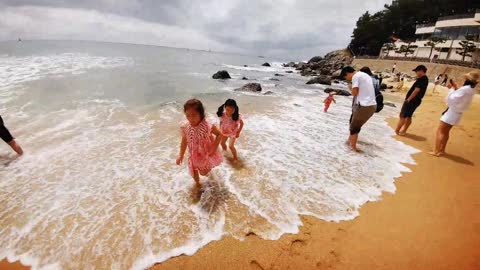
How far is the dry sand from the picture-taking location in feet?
8.86

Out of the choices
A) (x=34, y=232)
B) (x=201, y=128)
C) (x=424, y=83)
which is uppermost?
(x=424, y=83)

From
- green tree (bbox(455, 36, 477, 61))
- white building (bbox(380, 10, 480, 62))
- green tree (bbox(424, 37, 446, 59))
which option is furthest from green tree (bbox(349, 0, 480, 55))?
green tree (bbox(455, 36, 477, 61))

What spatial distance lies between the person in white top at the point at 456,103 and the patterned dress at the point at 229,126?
16.2 feet

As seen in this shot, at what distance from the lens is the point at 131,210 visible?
3.54 metres

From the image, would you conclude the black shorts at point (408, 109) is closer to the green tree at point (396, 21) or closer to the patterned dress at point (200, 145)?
the patterned dress at point (200, 145)

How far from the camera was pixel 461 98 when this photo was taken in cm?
535

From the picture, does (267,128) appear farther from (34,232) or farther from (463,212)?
(34,232)

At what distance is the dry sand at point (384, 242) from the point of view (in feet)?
8.86

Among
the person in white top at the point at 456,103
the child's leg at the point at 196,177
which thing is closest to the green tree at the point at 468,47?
the person in white top at the point at 456,103

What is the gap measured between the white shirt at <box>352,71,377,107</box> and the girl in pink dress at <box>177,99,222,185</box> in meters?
3.71

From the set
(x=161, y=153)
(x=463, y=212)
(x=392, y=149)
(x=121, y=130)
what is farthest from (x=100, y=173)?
(x=392, y=149)

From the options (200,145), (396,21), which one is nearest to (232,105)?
(200,145)

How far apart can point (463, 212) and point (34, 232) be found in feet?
20.2

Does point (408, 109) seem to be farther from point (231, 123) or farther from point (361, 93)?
point (231, 123)
